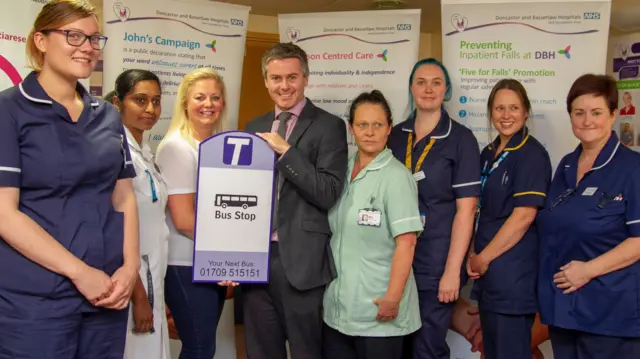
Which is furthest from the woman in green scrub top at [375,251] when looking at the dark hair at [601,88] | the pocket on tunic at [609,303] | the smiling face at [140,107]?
the smiling face at [140,107]

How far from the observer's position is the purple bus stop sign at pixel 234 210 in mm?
2291

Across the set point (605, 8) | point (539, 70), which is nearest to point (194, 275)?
point (539, 70)

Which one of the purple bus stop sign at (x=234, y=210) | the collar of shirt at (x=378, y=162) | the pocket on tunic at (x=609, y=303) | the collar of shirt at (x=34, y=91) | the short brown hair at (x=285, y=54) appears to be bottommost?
the pocket on tunic at (x=609, y=303)

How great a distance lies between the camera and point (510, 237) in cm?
243

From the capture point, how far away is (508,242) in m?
2.43

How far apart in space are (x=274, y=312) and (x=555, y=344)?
1195 mm

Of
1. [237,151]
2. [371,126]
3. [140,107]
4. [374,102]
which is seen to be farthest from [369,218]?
[140,107]

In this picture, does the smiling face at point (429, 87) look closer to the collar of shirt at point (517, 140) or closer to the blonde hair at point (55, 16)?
the collar of shirt at point (517, 140)

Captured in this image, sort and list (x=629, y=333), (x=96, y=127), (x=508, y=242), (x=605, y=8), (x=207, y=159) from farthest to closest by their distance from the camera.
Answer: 1. (x=605, y=8)
2. (x=508, y=242)
3. (x=207, y=159)
4. (x=629, y=333)
5. (x=96, y=127)

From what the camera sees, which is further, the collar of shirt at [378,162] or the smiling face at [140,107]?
the smiling face at [140,107]

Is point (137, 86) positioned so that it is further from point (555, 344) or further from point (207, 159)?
point (555, 344)

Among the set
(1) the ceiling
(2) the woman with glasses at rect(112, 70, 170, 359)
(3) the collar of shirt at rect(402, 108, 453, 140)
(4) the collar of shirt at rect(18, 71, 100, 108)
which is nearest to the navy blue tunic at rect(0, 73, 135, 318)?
(4) the collar of shirt at rect(18, 71, 100, 108)

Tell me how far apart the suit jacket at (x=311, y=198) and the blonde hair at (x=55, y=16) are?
895 millimetres

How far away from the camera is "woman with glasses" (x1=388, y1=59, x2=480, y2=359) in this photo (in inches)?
96.2
